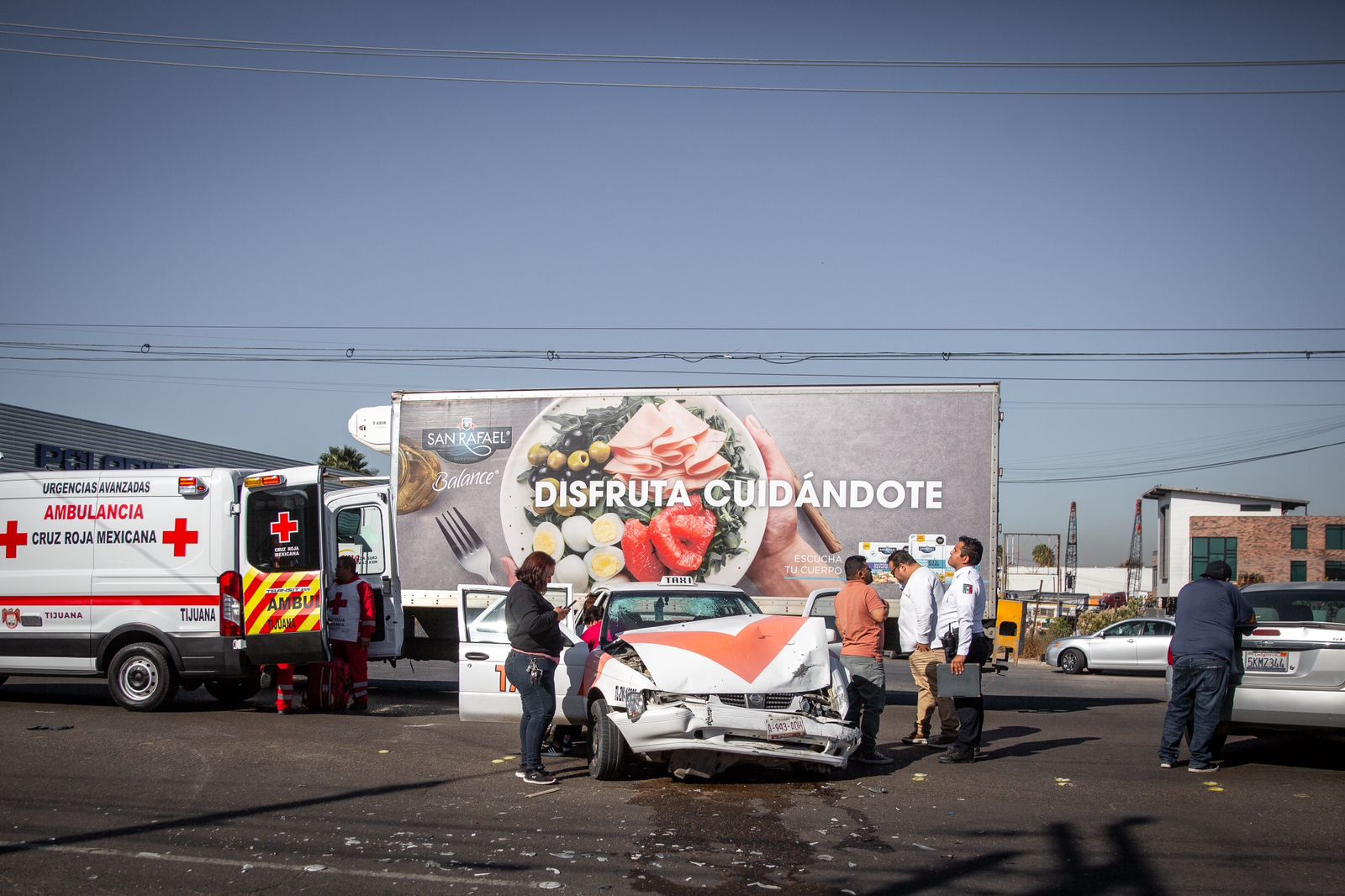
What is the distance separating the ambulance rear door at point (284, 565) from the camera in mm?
12070

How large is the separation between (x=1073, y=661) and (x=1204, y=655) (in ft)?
53.7

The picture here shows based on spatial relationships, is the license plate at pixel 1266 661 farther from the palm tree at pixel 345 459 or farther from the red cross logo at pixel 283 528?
the palm tree at pixel 345 459

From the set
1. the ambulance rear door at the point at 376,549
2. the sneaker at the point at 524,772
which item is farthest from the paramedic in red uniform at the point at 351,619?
the sneaker at the point at 524,772

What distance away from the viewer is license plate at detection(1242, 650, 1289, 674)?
888 cm

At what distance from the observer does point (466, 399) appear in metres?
16.0

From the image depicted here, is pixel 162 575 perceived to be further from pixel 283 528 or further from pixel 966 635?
pixel 966 635

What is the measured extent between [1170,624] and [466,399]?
592 inches

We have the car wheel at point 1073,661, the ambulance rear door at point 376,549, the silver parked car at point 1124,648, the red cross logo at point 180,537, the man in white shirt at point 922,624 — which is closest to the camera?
the man in white shirt at point 922,624

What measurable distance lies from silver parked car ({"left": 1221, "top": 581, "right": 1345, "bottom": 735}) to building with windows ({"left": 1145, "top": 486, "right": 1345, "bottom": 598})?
46.7 meters

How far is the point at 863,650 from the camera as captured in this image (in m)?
9.57

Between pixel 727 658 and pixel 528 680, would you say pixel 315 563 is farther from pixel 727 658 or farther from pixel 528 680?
pixel 727 658

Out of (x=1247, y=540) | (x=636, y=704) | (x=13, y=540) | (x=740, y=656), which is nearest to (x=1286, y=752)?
(x=740, y=656)

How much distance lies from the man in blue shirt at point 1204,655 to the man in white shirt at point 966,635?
1466mm

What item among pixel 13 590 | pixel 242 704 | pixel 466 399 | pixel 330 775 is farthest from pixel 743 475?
pixel 13 590
